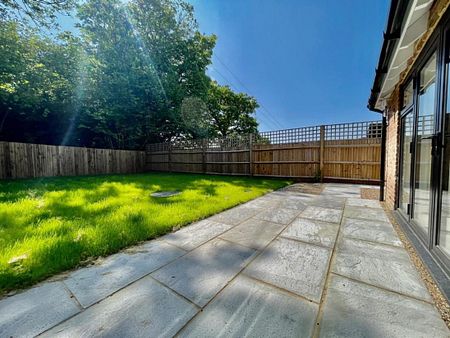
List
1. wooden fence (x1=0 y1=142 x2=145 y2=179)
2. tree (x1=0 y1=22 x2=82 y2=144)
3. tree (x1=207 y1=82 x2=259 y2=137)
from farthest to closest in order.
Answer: tree (x1=207 y1=82 x2=259 y2=137) → tree (x1=0 y1=22 x2=82 y2=144) → wooden fence (x1=0 y1=142 x2=145 y2=179)

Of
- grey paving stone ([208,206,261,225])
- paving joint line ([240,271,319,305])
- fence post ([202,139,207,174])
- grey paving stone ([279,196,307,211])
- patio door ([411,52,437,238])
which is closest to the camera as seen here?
paving joint line ([240,271,319,305])

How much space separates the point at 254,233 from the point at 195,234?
0.71 m

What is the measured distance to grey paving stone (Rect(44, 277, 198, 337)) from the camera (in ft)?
3.15

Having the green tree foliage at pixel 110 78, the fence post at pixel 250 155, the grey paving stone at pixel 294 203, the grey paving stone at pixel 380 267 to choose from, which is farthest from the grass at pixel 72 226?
the green tree foliage at pixel 110 78

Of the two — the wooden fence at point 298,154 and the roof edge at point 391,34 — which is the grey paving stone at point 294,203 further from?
the wooden fence at point 298,154

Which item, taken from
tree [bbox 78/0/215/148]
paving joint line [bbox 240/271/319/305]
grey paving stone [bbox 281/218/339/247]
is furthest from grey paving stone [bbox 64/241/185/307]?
tree [bbox 78/0/215/148]

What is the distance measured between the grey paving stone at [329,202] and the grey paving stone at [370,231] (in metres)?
0.76

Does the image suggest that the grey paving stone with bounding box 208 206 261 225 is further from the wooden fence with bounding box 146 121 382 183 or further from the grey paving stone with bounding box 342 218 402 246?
the wooden fence with bounding box 146 121 382 183

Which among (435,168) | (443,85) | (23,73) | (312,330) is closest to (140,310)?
(312,330)

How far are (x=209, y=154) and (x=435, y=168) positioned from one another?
794 cm

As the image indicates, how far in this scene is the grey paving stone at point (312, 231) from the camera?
210 centimetres

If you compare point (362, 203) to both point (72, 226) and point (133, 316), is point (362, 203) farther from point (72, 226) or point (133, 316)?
point (72, 226)

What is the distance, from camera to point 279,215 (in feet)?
9.83

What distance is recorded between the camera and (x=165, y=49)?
11039mm
